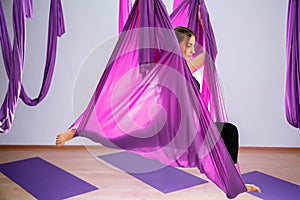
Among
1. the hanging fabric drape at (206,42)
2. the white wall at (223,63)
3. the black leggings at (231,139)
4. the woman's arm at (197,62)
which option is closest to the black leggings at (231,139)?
the black leggings at (231,139)

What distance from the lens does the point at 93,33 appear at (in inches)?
133

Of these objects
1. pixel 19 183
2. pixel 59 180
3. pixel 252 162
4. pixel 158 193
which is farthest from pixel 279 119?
pixel 19 183

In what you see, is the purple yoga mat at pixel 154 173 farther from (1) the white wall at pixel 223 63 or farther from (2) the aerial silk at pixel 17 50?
(2) the aerial silk at pixel 17 50

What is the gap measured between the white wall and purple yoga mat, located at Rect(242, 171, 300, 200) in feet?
2.30

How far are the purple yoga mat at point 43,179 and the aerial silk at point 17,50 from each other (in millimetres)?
467

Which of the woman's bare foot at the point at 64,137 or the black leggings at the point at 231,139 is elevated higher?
the woman's bare foot at the point at 64,137

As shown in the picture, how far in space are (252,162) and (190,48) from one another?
154 cm

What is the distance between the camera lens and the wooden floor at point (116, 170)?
2.48m

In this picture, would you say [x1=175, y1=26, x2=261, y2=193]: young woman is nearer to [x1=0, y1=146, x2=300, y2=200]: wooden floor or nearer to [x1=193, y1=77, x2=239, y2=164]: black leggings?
[x1=193, y1=77, x2=239, y2=164]: black leggings

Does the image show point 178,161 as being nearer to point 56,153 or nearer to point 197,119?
point 197,119

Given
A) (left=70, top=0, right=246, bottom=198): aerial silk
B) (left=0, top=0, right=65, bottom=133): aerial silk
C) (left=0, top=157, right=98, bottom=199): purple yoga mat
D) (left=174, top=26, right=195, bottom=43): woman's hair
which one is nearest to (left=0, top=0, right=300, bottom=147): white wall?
(left=0, top=157, right=98, bottom=199): purple yoga mat

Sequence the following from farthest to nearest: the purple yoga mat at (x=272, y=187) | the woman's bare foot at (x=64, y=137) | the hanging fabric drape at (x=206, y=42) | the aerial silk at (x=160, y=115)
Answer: the purple yoga mat at (x=272, y=187), the hanging fabric drape at (x=206, y=42), the aerial silk at (x=160, y=115), the woman's bare foot at (x=64, y=137)

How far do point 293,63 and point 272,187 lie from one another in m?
0.90

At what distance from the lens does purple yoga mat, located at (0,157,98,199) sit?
99.1 inches
